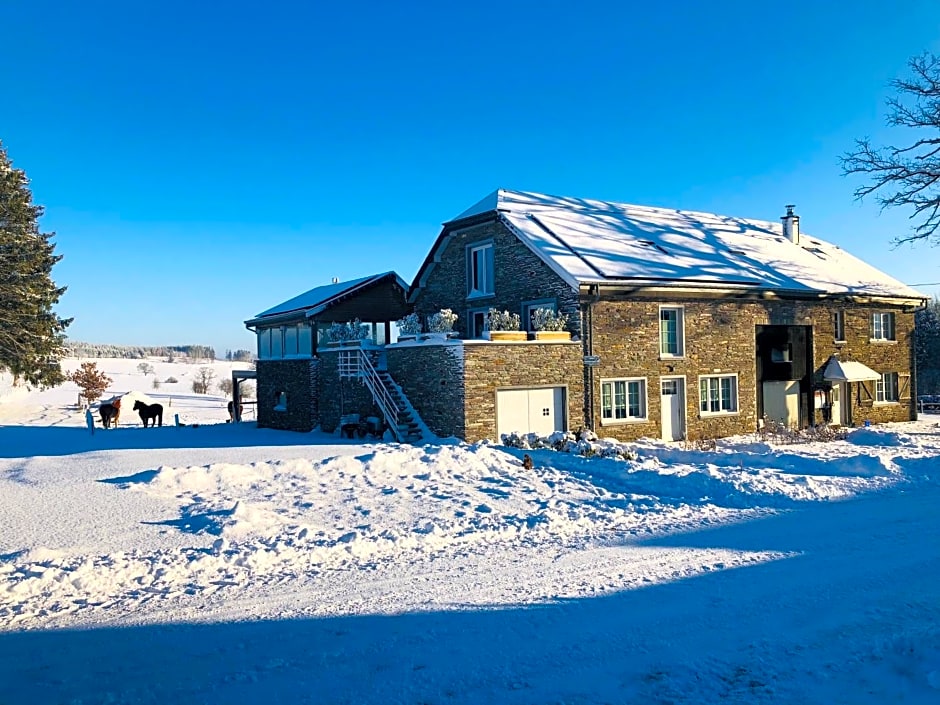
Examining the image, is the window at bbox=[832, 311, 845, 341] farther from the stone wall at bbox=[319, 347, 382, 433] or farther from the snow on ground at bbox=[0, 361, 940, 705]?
the stone wall at bbox=[319, 347, 382, 433]

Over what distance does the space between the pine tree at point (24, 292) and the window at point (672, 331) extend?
26.3m

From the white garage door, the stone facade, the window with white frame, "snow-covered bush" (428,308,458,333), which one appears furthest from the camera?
the stone facade

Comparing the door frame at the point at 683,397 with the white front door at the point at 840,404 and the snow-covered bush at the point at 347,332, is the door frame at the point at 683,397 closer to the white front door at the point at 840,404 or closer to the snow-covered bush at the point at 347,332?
the white front door at the point at 840,404

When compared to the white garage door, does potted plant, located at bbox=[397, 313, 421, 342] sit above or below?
above

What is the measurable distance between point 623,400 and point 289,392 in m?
12.2

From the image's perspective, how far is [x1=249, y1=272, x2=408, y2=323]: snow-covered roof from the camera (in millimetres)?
26094

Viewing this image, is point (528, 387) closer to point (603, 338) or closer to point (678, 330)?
point (603, 338)

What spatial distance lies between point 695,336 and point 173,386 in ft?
199

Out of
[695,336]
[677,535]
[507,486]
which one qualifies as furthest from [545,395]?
[677,535]

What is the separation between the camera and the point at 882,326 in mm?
29750

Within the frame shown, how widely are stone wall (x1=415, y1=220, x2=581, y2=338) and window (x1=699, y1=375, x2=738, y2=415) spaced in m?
5.39

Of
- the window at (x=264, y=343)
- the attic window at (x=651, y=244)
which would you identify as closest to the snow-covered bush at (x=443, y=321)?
the attic window at (x=651, y=244)

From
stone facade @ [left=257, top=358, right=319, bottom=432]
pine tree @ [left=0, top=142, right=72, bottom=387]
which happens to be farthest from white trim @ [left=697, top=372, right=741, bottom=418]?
pine tree @ [left=0, top=142, right=72, bottom=387]

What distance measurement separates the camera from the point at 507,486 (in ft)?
44.3
